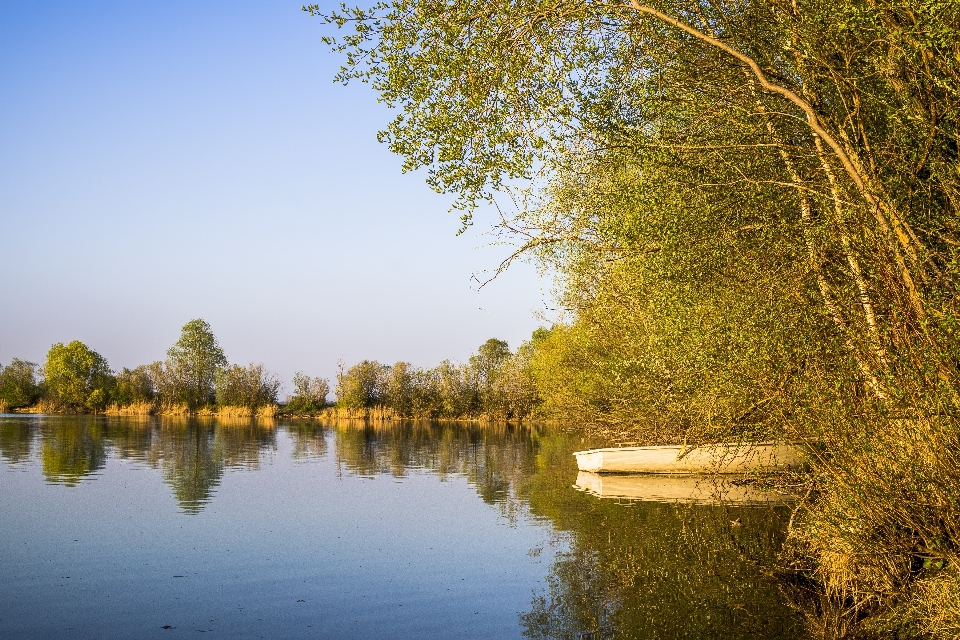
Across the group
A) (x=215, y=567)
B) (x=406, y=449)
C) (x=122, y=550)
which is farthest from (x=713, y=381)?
(x=406, y=449)

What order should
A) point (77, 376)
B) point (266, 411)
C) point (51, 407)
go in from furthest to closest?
point (77, 376) → point (51, 407) → point (266, 411)

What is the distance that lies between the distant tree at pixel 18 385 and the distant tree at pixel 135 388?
918cm

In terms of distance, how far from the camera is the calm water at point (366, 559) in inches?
335

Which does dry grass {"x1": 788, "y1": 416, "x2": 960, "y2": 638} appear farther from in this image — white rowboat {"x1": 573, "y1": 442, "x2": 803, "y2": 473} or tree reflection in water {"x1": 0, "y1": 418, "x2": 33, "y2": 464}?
tree reflection in water {"x1": 0, "y1": 418, "x2": 33, "y2": 464}

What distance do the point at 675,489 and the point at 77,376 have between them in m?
68.0

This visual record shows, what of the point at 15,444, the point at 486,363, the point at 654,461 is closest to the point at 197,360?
the point at 486,363

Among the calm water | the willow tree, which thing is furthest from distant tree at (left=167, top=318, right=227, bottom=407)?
the willow tree

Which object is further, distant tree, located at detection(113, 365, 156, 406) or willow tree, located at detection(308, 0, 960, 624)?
distant tree, located at detection(113, 365, 156, 406)

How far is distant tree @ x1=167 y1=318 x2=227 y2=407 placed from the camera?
69.7m

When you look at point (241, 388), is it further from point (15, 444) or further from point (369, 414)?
point (15, 444)

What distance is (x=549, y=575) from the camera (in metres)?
10.6

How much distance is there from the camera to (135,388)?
223 ft

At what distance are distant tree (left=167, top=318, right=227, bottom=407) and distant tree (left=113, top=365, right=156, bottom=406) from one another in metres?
2.61

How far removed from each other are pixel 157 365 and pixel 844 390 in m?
68.5
